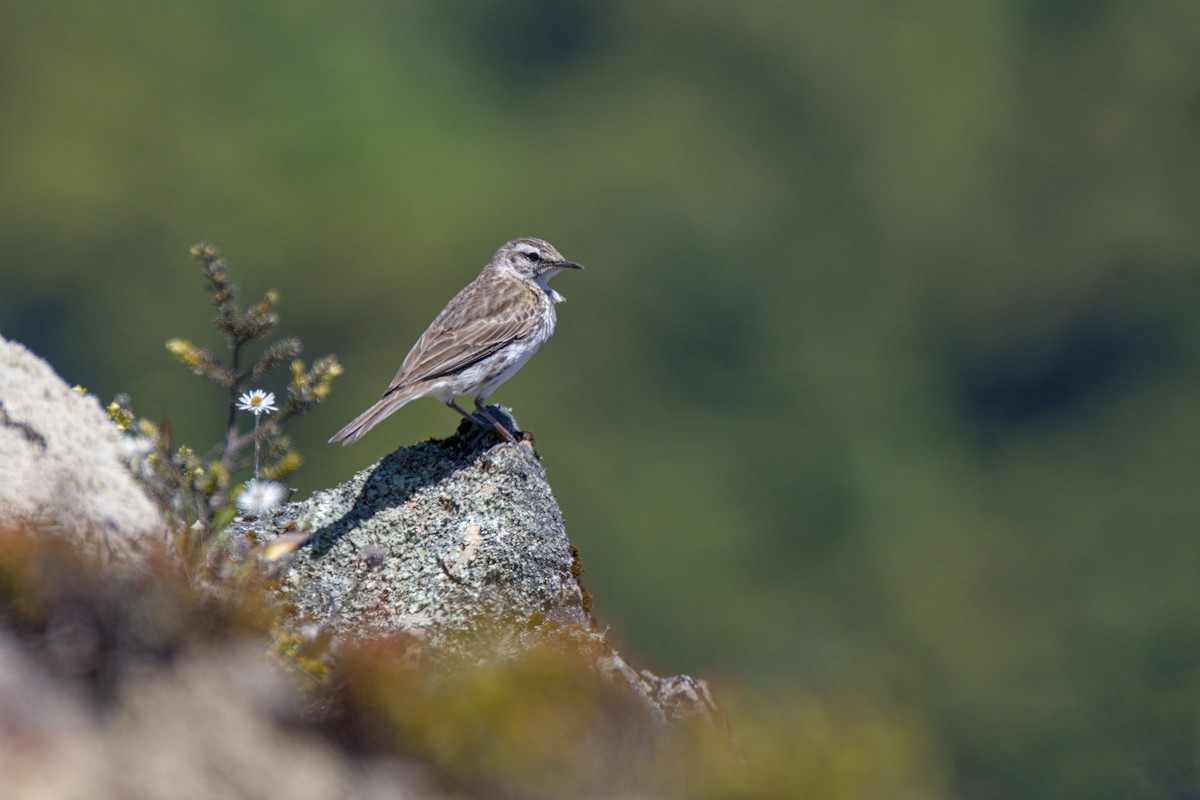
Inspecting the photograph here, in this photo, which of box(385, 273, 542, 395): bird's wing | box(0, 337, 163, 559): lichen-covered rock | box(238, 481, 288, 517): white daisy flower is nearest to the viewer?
box(0, 337, 163, 559): lichen-covered rock

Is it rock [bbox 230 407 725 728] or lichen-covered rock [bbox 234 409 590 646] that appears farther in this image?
lichen-covered rock [bbox 234 409 590 646]

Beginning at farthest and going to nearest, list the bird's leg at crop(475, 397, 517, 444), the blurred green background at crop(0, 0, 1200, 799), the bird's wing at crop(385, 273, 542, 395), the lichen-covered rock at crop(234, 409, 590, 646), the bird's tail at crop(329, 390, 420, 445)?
the blurred green background at crop(0, 0, 1200, 799) < the bird's wing at crop(385, 273, 542, 395) < the bird's tail at crop(329, 390, 420, 445) < the bird's leg at crop(475, 397, 517, 444) < the lichen-covered rock at crop(234, 409, 590, 646)

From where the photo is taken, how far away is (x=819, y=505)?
147 metres

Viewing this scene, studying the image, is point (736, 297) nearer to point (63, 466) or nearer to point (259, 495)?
point (259, 495)

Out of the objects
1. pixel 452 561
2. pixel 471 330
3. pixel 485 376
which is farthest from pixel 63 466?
pixel 471 330

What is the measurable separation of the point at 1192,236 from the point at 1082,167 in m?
21.8

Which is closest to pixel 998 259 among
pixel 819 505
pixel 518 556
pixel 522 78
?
pixel 819 505

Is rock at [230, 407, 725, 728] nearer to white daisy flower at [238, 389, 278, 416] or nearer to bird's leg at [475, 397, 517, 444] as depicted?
bird's leg at [475, 397, 517, 444]

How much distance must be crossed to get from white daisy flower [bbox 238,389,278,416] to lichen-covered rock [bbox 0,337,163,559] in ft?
4.13

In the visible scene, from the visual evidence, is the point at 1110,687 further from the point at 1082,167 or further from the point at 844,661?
the point at 844,661

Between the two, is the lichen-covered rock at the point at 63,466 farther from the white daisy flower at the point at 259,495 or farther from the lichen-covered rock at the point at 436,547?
the lichen-covered rock at the point at 436,547

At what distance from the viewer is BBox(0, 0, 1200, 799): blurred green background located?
427 ft

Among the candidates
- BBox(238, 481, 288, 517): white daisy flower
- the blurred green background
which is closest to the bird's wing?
BBox(238, 481, 288, 517): white daisy flower

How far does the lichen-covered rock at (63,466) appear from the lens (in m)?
6.55
